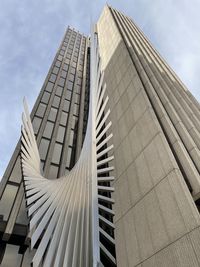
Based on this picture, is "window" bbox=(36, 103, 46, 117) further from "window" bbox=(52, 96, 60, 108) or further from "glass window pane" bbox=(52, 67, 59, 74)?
"glass window pane" bbox=(52, 67, 59, 74)

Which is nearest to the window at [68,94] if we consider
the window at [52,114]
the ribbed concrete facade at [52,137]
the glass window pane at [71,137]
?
the ribbed concrete facade at [52,137]

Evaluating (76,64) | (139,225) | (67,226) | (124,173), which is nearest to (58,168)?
(124,173)

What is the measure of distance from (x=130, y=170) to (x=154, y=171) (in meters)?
1.96

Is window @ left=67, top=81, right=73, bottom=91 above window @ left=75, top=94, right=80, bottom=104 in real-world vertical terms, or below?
above

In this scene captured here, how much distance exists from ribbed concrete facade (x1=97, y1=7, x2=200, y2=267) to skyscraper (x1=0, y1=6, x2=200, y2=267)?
0.11 feet

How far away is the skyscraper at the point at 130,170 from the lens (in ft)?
23.1

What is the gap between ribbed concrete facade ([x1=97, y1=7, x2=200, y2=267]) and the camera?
24.6 feet

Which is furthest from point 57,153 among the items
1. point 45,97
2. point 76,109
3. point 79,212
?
point 79,212

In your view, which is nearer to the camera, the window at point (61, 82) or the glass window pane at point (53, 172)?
the glass window pane at point (53, 172)

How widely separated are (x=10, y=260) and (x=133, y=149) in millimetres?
8378

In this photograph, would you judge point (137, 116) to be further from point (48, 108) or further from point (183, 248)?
point (48, 108)

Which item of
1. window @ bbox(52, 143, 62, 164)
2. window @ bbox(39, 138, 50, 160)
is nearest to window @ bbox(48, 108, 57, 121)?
window @ bbox(39, 138, 50, 160)

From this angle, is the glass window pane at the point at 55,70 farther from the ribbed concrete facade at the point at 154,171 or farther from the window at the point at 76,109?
the ribbed concrete facade at the point at 154,171

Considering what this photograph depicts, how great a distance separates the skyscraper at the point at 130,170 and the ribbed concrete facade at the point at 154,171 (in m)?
0.03
